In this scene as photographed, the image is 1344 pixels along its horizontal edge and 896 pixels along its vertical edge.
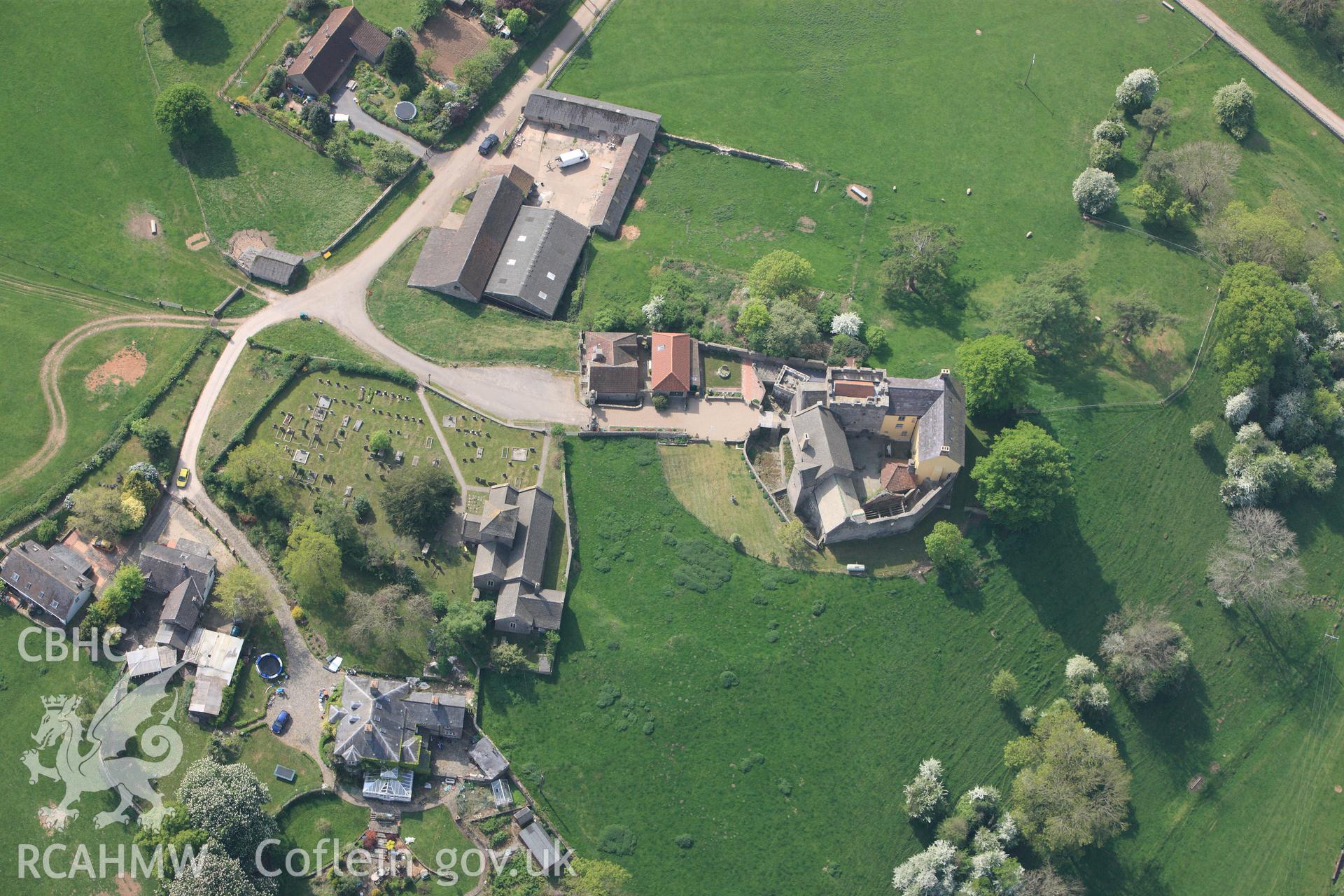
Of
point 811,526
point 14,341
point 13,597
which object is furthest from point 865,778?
point 14,341

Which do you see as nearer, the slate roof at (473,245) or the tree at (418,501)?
the tree at (418,501)

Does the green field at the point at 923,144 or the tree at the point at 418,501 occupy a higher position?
the green field at the point at 923,144

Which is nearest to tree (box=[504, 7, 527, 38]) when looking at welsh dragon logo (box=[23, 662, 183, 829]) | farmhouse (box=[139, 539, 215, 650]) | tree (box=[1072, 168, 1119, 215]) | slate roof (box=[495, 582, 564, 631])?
tree (box=[1072, 168, 1119, 215])

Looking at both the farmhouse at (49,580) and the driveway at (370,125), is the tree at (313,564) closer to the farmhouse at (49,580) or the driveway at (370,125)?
the farmhouse at (49,580)

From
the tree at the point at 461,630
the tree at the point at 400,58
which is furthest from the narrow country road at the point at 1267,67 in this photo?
the tree at the point at 461,630

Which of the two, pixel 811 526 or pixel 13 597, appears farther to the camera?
pixel 811 526

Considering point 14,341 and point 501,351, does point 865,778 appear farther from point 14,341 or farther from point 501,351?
point 14,341
